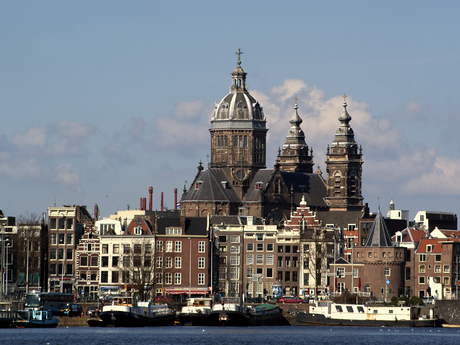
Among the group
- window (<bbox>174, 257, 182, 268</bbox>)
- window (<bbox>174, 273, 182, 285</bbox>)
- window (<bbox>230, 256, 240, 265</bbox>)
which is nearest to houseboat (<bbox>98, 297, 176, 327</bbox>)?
window (<bbox>174, 273, 182, 285</bbox>)

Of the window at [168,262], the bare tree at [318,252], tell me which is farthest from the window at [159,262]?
the bare tree at [318,252]

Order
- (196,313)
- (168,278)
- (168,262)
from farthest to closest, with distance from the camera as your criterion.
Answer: (168,262)
(168,278)
(196,313)

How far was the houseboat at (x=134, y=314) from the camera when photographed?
496 feet

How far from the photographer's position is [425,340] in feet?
459

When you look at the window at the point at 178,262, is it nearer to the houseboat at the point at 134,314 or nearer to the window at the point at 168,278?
the window at the point at 168,278

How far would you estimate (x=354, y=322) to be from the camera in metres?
160

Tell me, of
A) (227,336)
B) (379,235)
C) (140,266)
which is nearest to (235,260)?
(379,235)

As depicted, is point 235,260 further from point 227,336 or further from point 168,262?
point 227,336

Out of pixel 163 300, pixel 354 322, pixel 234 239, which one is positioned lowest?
pixel 354 322

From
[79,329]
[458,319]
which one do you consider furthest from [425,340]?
[79,329]

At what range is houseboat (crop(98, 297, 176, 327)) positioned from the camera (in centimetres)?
15112

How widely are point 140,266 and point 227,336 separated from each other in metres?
37.8

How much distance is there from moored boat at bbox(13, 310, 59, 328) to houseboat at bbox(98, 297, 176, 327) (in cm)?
500

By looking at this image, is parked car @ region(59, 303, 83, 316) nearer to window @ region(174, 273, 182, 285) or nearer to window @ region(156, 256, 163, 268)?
window @ region(156, 256, 163, 268)
